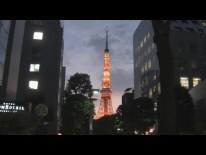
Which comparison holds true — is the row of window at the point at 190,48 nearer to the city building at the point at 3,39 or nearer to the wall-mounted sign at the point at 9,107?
the city building at the point at 3,39

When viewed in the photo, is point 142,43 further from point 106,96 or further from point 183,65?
point 106,96

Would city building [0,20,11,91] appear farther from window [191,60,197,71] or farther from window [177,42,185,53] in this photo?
window [191,60,197,71]

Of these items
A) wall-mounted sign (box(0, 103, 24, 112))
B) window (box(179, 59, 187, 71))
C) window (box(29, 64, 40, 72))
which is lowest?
wall-mounted sign (box(0, 103, 24, 112))

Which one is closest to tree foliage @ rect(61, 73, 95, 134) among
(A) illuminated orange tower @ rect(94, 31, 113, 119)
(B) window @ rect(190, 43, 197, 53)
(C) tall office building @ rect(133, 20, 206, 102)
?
(C) tall office building @ rect(133, 20, 206, 102)

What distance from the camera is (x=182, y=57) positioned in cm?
5934

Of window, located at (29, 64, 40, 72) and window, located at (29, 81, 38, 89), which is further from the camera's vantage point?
window, located at (29, 64, 40, 72)

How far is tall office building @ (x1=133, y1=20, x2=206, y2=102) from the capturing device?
191ft

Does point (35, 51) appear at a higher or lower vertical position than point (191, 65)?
lower

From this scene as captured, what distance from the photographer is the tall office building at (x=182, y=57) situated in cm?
5816

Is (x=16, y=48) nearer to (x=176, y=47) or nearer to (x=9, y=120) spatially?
(x=9, y=120)

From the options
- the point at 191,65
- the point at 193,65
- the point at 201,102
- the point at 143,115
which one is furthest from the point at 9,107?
the point at 193,65

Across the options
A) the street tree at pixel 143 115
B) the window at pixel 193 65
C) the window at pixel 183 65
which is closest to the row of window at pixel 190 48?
the window at pixel 183 65
